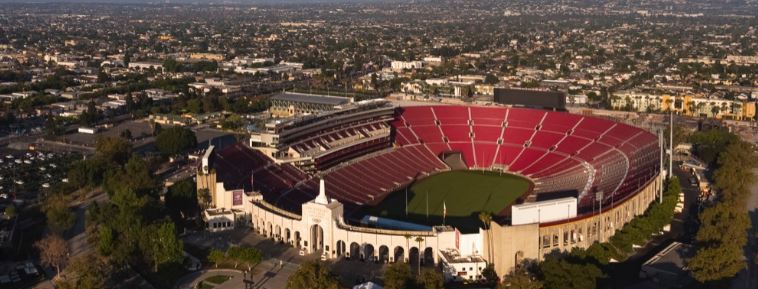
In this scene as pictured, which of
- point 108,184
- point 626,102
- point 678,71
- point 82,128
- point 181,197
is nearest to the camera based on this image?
point 181,197

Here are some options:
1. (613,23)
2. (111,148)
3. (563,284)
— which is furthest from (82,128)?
(613,23)

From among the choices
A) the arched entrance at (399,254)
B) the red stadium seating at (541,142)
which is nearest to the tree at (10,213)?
the arched entrance at (399,254)

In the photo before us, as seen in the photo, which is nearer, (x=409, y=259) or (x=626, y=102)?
(x=409, y=259)

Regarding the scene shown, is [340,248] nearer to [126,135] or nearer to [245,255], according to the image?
[245,255]

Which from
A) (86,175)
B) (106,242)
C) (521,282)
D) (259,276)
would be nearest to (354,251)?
(259,276)

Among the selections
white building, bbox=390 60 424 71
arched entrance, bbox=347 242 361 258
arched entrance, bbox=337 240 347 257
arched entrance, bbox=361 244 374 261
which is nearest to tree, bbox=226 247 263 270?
arched entrance, bbox=337 240 347 257

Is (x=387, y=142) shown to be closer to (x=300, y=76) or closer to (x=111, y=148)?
(x=111, y=148)
